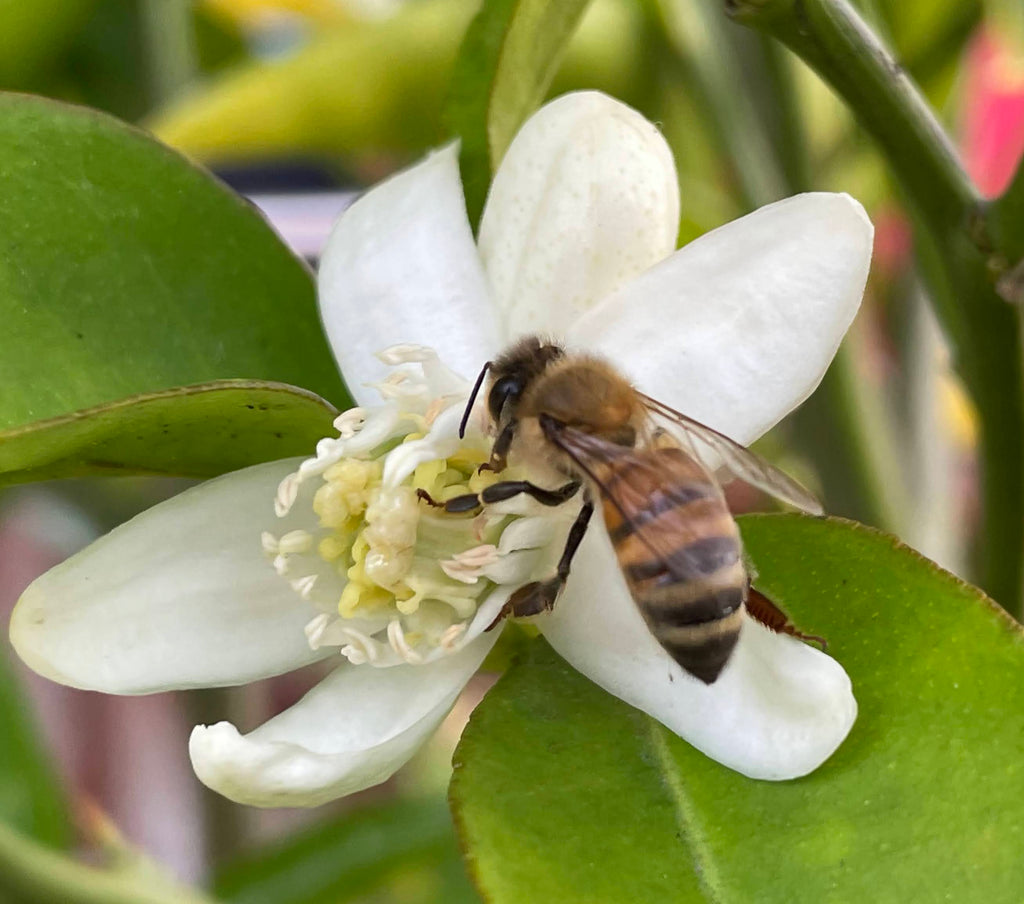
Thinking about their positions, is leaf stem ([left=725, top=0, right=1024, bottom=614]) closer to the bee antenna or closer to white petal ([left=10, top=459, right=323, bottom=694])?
the bee antenna

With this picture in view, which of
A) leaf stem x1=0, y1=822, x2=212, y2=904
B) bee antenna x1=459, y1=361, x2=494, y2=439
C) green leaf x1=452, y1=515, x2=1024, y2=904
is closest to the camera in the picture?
green leaf x1=452, y1=515, x2=1024, y2=904

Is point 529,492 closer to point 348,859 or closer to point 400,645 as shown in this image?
point 400,645

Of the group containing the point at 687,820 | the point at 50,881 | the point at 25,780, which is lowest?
the point at 25,780

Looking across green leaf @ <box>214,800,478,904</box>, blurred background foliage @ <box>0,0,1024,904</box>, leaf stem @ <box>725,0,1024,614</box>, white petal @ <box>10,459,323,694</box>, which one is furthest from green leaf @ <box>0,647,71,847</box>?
leaf stem @ <box>725,0,1024,614</box>

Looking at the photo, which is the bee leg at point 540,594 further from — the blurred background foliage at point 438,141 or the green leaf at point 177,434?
the blurred background foliage at point 438,141

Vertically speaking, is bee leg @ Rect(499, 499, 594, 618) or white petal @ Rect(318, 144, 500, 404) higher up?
white petal @ Rect(318, 144, 500, 404)

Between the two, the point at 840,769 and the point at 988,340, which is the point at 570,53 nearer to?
the point at 988,340

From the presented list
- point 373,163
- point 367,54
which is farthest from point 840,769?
point 373,163

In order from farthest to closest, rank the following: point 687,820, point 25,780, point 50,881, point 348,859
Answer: point 348,859 → point 25,780 → point 50,881 → point 687,820

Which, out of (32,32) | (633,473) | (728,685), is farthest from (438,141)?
(32,32)
